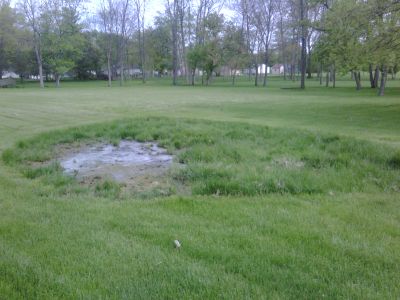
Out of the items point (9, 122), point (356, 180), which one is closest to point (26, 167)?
point (356, 180)

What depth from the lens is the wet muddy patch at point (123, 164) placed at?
5.93m

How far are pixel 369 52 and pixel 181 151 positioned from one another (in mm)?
9697

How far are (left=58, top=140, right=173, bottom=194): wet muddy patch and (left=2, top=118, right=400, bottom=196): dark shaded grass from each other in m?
0.27

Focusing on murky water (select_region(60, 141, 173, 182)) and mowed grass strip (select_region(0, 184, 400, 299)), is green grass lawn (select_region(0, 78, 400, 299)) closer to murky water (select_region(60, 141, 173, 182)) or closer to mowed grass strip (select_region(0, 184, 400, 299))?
mowed grass strip (select_region(0, 184, 400, 299))

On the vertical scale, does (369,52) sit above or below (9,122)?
above

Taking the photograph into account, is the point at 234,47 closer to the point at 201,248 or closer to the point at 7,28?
the point at 7,28

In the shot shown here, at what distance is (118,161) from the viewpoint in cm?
727

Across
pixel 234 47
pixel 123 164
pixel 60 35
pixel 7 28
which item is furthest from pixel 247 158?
pixel 7 28

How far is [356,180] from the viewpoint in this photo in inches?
230

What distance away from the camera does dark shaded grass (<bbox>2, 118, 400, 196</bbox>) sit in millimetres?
5582

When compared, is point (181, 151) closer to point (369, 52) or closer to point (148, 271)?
point (148, 271)

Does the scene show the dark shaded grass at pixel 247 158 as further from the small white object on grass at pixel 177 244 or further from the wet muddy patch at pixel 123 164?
the small white object on grass at pixel 177 244

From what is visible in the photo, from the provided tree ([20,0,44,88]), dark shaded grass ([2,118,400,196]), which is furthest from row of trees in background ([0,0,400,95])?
dark shaded grass ([2,118,400,196])

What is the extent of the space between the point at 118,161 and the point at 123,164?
271mm
